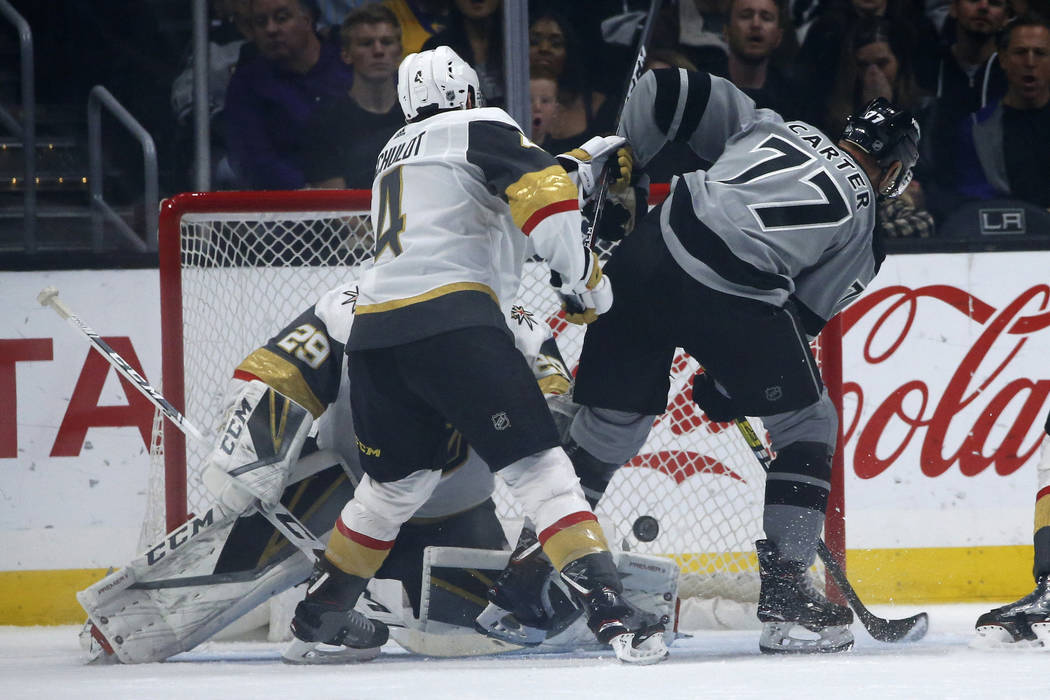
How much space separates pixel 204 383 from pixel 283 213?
441 mm

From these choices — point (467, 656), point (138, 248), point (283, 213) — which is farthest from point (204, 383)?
point (467, 656)

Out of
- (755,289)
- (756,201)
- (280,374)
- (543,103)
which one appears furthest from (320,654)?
(543,103)

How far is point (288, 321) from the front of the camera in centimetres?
310

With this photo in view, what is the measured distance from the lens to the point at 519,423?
2207mm

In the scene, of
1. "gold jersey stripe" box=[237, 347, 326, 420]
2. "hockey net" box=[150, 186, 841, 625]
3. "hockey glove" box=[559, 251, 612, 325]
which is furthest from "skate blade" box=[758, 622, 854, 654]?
"gold jersey stripe" box=[237, 347, 326, 420]

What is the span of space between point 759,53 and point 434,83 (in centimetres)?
202

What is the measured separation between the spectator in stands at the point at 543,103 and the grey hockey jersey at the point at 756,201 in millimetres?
1373

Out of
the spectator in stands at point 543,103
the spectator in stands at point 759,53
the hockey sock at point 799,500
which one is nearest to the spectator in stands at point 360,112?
the spectator in stands at point 543,103

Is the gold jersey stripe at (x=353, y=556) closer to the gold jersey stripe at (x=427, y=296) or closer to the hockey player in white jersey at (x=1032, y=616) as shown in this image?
the gold jersey stripe at (x=427, y=296)

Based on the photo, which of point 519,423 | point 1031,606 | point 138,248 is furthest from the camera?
point 138,248

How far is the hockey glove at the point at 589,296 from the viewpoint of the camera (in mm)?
2285

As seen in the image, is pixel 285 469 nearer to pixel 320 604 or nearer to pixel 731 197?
pixel 320 604

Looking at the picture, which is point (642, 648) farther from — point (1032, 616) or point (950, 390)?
point (950, 390)

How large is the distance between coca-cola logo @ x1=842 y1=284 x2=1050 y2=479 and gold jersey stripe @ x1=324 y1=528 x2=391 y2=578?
4.85ft
